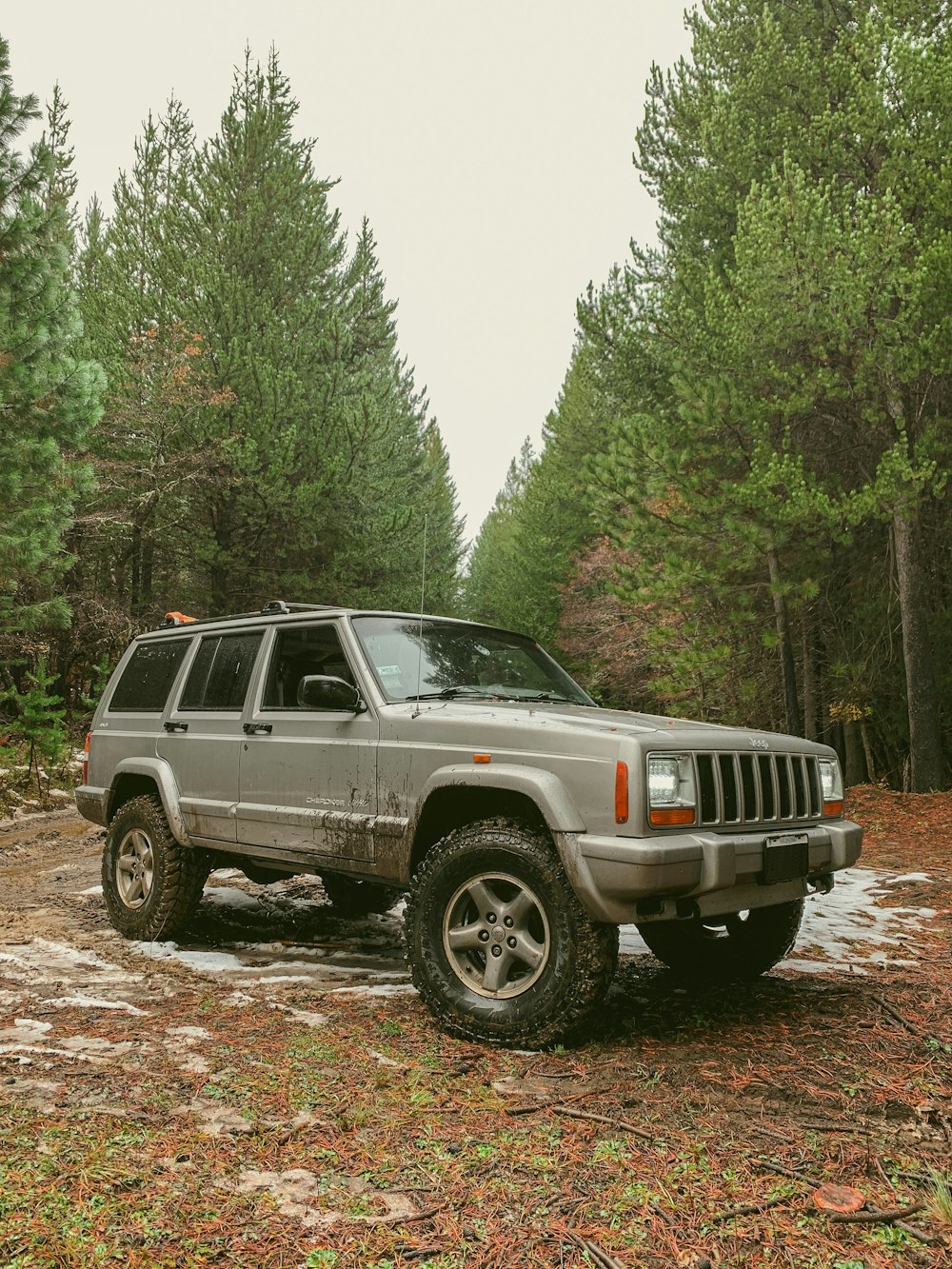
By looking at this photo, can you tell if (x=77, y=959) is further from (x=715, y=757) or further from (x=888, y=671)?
(x=888, y=671)

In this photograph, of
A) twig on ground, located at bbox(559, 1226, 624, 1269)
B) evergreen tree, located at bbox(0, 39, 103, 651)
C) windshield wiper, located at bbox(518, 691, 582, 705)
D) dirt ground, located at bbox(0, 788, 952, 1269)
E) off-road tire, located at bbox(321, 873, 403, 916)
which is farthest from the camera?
evergreen tree, located at bbox(0, 39, 103, 651)

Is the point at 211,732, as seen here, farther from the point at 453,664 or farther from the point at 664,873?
the point at 664,873

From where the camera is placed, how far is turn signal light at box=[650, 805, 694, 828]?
3691 millimetres

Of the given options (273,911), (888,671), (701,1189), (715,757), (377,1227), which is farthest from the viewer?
(888,671)

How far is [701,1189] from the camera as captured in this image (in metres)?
2.68

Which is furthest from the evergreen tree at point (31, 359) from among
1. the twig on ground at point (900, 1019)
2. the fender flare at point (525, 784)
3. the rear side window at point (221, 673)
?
the twig on ground at point (900, 1019)

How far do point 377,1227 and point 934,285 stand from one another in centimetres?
1104

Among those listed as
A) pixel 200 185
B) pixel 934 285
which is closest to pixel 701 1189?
pixel 934 285

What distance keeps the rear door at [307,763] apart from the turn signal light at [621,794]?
1.41 m

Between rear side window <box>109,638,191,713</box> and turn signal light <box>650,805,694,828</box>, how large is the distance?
377 cm

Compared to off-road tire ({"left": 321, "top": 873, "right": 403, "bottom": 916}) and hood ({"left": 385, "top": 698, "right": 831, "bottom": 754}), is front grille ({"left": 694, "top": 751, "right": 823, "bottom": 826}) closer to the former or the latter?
hood ({"left": 385, "top": 698, "right": 831, "bottom": 754})

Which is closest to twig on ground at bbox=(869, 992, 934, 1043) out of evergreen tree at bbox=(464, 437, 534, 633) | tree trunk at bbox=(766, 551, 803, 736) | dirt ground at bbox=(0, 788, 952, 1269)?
dirt ground at bbox=(0, 788, 952, 1269)

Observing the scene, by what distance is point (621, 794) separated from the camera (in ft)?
12.0

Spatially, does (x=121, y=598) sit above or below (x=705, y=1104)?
above
